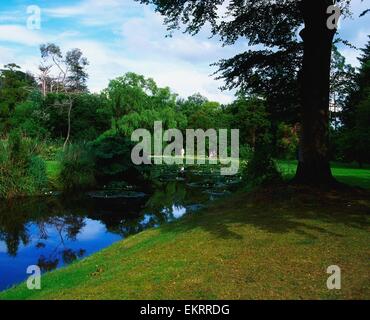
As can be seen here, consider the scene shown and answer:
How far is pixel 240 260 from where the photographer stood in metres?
6.11

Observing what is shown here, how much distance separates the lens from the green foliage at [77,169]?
1997 cm

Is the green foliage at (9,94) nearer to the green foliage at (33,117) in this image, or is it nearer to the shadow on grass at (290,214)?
the green foliage at (33,117)

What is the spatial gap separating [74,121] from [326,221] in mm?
36807

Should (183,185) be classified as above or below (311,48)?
below

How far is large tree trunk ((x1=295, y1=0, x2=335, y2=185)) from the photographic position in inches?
467

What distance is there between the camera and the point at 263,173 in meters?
16.6

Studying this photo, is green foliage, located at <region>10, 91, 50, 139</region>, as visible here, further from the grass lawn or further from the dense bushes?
the grass lawn

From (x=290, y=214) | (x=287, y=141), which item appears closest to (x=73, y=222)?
(x=290, y=214)

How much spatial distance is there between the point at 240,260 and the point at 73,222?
9.33 m

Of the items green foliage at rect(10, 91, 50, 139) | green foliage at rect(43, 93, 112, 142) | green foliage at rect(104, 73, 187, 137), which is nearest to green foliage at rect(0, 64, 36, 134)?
green foliage at rect(10, 91, 50, 139)

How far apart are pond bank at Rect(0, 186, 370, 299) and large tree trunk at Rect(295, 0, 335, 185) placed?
5.97ft
